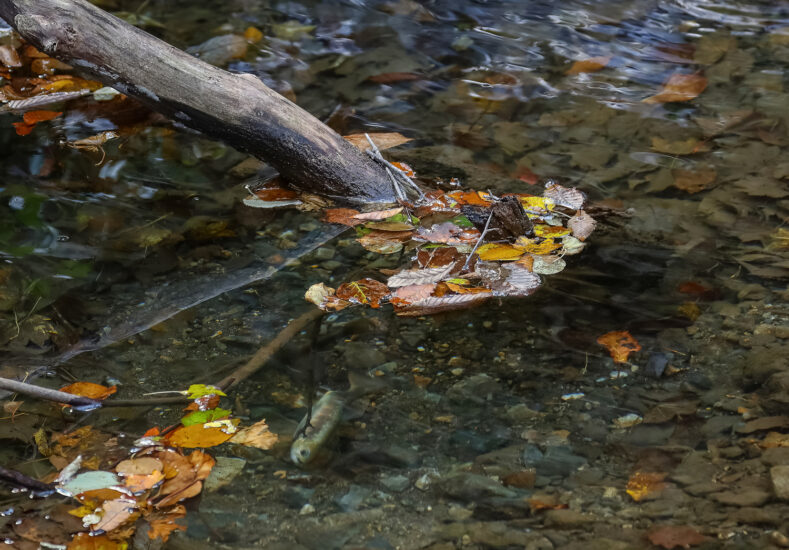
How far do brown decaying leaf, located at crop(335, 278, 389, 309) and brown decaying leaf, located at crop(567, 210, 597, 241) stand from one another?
0.82 meters

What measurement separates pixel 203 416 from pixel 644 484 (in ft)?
4.03

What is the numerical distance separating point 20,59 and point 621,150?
3.40m

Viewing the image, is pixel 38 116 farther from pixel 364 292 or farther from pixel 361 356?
pixel 361 356

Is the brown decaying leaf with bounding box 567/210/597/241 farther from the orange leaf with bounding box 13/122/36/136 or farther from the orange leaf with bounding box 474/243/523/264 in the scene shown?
the orange leaf with bounding box 13/122/36/136

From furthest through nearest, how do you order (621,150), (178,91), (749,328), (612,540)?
(621,150), (178,91), (749,328), (612,540)

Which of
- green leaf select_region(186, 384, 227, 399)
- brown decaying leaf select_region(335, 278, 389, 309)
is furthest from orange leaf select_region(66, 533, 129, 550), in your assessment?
brown decaying leaf select_region(335, 278, 389, 309)

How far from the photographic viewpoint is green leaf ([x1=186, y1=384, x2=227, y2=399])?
2199mm

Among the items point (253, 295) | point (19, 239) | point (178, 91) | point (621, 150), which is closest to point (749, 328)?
point (621, 150)

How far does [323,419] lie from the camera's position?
212 cm

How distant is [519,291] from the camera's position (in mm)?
2619

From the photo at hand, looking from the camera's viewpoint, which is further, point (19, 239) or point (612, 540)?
point (19, 239)

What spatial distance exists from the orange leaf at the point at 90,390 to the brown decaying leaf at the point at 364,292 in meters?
0.83

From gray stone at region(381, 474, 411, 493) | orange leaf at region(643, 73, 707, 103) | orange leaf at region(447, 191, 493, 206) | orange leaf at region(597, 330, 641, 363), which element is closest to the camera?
gray stone at region(381, 474, 411, 493)

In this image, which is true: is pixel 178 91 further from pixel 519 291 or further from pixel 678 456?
pixel 678 456
